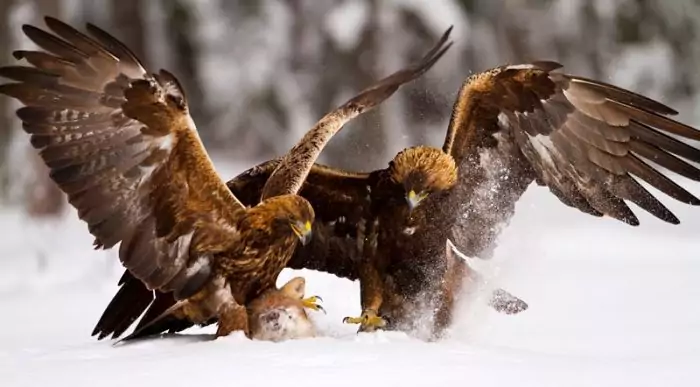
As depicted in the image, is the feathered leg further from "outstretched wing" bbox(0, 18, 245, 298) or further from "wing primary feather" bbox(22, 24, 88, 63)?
"wing primary feather" bbox(22, 24, 88, 63)

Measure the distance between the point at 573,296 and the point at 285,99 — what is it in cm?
984

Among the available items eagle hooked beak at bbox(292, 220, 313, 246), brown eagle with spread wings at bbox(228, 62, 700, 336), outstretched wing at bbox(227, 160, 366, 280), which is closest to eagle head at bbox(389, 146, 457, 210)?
brown eagle with spread wings at bbox(228, 62, 700, 336)

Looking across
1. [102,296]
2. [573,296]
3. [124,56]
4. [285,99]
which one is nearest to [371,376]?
[124,56]

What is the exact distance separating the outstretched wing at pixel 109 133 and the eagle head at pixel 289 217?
25 cm

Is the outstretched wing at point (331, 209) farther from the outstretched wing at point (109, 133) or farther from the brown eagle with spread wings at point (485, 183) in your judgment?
the outstretched wing at point (109, 133)

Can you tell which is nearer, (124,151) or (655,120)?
(124,151)

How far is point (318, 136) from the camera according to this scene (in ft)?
19.7

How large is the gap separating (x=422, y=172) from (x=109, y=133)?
1.44m

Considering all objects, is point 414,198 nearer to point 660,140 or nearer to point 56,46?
point 660,140

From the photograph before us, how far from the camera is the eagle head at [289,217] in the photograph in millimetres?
5250

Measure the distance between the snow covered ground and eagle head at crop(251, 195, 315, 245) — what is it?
19.0 inches

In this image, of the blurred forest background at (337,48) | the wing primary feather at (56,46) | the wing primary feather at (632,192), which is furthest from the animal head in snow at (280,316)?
the blurred forest background at (337,48)

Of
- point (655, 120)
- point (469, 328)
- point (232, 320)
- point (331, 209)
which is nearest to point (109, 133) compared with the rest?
point (232, 320)

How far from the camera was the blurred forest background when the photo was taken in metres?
17.2
